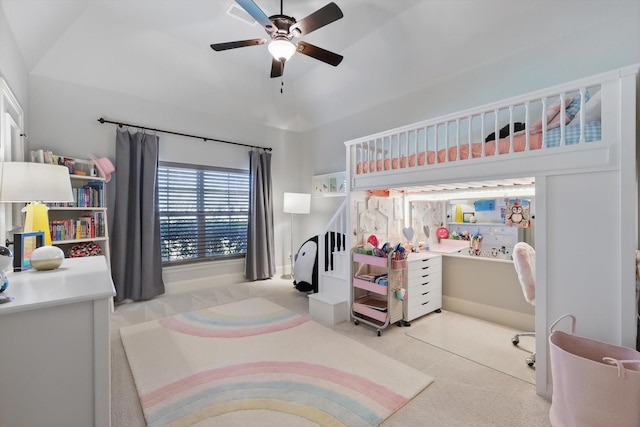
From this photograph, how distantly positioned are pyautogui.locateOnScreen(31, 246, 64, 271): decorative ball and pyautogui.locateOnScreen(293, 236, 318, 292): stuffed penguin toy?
265 cm

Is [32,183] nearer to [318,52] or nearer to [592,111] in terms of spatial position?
[318,52]

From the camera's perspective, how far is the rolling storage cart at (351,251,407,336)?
2703 mm

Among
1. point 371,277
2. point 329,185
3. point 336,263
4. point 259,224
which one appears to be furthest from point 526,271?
point 259,224

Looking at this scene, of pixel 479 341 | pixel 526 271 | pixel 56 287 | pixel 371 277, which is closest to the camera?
pixel 56 287

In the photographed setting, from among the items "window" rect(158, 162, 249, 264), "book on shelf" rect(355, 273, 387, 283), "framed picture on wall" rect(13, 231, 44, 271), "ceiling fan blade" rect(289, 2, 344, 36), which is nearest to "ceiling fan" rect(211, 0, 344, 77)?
"ceiling fan blade" rect(289, 2, 344, 36)

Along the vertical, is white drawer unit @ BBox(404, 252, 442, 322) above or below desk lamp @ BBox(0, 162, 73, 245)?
below

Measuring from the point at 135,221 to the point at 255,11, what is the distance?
2.86m

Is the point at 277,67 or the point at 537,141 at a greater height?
the point at 277,67

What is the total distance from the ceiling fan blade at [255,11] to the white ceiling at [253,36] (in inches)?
34.2

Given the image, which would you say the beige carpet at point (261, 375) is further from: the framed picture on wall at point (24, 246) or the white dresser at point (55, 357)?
the framed picture on wall at point (24, 246)

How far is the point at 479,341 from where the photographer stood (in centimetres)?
254

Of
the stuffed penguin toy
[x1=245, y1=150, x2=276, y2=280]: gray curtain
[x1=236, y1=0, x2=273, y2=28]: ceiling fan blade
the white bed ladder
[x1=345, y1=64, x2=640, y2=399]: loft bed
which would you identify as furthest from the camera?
[x1=245, y1=150, x2=276, y2=280]: gray curtain

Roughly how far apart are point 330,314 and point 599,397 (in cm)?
203

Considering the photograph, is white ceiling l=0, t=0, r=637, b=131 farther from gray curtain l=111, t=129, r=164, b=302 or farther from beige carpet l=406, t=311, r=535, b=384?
beige carpet l=406, t=311, r=535, b=384
